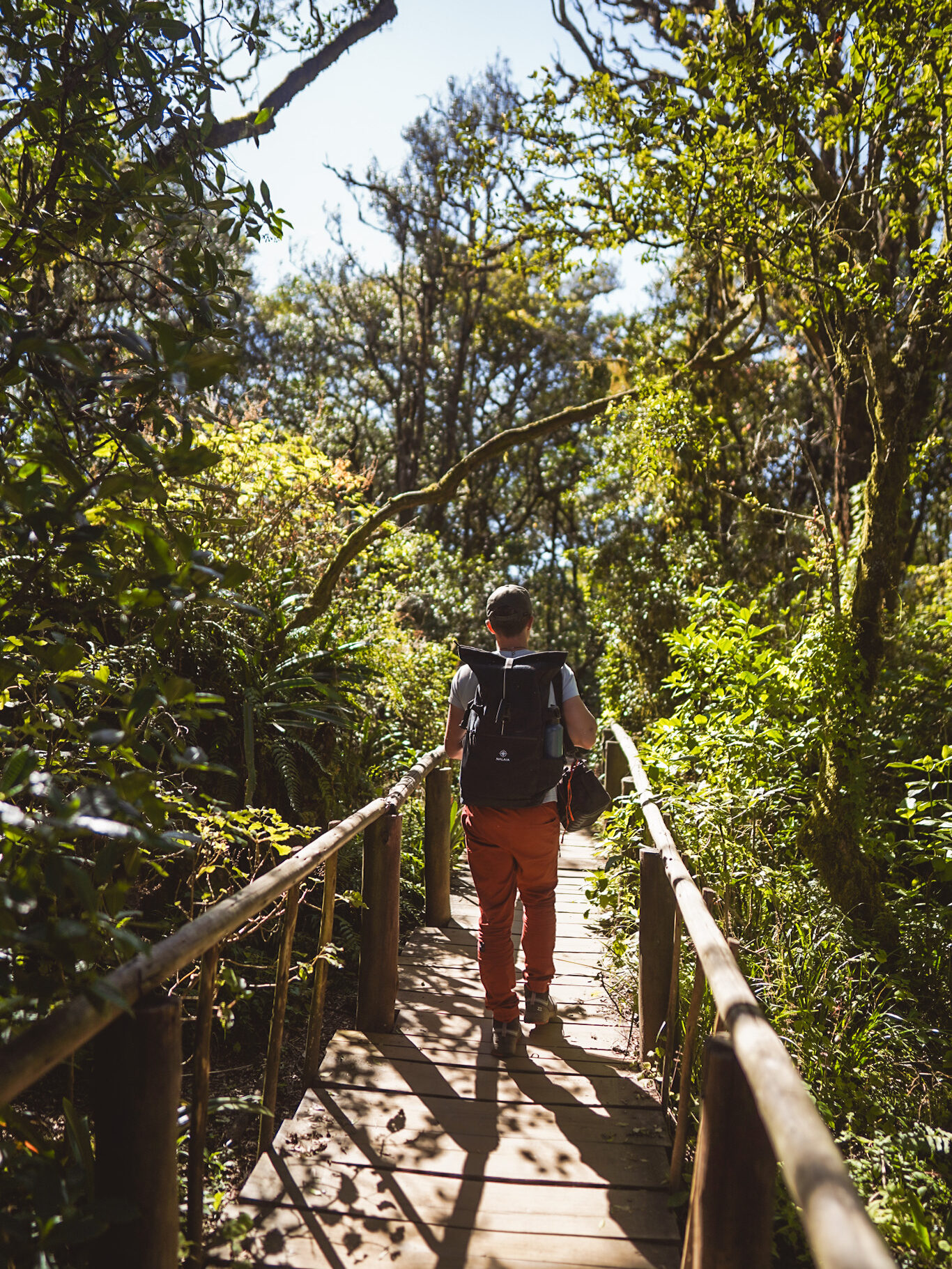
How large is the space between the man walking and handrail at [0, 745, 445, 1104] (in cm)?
84

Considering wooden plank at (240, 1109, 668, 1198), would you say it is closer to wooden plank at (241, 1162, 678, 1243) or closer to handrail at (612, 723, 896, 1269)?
wooden plank at (241, 1162, 678, 1243)

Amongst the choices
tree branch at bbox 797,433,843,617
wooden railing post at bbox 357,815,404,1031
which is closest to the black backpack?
wooden railing post at bbox 357,815,404,1031

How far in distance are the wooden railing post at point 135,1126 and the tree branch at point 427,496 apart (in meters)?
4.76

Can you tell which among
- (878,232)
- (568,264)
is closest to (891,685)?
(878,232)

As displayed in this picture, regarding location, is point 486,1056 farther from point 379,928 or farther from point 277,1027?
point 277,1027

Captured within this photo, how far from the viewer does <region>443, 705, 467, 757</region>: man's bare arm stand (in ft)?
13.0

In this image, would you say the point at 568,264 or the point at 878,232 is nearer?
the point at 878,232

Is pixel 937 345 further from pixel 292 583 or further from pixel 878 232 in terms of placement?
pixel 292 583

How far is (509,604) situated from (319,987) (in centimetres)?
179

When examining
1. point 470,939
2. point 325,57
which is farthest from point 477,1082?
point 325,57

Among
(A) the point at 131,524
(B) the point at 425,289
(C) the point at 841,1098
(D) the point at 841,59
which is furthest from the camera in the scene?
(B) the point at 425,289

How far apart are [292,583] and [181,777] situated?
259 cm

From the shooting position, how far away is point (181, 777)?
4711 mm

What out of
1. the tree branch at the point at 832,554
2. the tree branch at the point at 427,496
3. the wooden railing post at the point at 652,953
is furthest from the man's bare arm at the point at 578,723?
the tree branch at the point at 427,496
